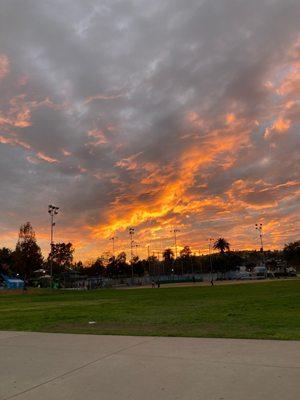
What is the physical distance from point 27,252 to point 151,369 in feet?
232

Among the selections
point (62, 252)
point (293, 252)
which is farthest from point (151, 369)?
point (293, 252)

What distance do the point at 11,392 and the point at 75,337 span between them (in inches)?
190

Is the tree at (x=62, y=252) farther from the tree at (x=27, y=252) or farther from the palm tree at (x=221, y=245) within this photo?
the palm tree at (x=221, y=245)

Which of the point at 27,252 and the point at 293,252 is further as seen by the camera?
the point at 293,252

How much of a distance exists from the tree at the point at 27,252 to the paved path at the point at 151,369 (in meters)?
66.5

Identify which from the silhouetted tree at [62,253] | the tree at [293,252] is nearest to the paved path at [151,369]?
the silhouetted tree at [62,253]

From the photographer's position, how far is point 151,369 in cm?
708

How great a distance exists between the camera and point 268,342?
9.09m

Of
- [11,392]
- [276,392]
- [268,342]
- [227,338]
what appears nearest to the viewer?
[276,392]

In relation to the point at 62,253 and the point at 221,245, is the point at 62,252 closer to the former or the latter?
the point at 62,253

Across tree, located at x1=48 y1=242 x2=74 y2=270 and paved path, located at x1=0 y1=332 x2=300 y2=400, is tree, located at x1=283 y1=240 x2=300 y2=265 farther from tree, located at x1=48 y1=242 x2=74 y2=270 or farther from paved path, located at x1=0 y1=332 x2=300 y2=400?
paved path, located at x1=0 y1=332 x2=300 y2=400

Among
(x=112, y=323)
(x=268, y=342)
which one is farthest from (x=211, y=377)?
(x=112, y=323)

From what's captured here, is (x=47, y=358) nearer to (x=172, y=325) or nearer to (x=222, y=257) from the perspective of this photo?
(x=172, y=325)

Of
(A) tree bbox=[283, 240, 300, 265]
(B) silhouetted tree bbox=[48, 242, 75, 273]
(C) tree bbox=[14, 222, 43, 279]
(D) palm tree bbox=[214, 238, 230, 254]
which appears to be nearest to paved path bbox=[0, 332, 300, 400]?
(C) tree bbox=[14, 222, 43, 279]
